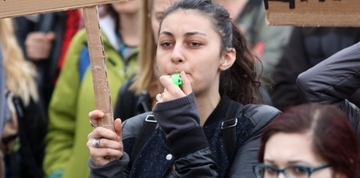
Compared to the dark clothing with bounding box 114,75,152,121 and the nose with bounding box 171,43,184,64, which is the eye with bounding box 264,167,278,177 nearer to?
the nose with bounding box 171,43,184,64

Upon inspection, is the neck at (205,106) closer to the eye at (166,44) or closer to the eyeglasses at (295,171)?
the eye at (166,44)

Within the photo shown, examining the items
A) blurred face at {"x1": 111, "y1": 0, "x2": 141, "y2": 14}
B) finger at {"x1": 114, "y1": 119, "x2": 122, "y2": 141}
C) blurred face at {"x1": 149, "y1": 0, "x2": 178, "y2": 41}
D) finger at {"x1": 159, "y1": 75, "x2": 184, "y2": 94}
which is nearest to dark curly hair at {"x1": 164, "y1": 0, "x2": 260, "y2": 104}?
finger at {"x1": 159, "y1": 75, "x2": 184, "y2": 94}

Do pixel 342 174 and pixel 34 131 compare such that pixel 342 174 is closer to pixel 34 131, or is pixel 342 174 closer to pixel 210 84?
pixel 210 84

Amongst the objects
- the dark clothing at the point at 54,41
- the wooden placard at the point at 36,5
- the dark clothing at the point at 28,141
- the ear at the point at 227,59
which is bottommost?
the dark clothing at the point at 28,141

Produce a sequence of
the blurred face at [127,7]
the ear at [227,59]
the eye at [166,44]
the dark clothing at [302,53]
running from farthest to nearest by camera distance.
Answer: the blurred face at [127,7] < the dark clothing at [302,53] < the ear at [227,59] < the eye at [166,44]

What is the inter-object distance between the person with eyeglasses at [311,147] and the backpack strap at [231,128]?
0.53 metres

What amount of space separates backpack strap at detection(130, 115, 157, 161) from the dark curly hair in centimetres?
34

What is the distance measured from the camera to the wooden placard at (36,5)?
144 inches

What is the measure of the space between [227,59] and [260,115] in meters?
0.33

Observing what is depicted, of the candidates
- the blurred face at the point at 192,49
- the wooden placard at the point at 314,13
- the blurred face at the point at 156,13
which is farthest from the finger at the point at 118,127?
the blurred face at the point at 156,13

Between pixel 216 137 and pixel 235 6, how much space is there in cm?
229

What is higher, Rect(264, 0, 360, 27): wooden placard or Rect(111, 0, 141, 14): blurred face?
Rect(264, 0, 360, 27): wooden placard

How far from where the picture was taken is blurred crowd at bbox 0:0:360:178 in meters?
5.22

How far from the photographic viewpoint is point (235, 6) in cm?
592
